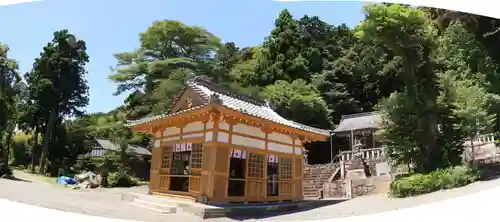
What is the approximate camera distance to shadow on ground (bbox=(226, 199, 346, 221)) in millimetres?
7157

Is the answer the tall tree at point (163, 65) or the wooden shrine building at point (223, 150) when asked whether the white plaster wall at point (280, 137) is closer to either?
the wooden shrine building at point (223, 150)

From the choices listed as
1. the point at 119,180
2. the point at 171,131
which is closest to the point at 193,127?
the point at 171,131

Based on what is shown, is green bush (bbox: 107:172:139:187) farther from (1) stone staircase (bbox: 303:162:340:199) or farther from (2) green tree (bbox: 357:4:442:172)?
(2) green tree (bbox: 357:4:442:172)

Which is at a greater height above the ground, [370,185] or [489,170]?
[489,170]

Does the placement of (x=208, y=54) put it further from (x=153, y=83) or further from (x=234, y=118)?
(x=234, y=118)

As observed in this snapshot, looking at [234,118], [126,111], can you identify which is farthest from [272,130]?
[126,111]

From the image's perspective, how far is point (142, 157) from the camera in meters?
17.9

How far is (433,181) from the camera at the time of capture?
795cm

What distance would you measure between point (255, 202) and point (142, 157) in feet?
35.8

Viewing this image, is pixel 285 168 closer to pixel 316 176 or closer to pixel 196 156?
pixel 196 156

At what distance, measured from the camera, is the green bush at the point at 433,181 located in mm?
7391

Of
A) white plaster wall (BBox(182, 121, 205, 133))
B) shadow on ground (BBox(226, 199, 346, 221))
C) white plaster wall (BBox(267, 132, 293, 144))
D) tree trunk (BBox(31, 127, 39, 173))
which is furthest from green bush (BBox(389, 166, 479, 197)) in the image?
tree trunk (BBox(31, 127, 39, 173))

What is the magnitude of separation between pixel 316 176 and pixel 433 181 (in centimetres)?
707

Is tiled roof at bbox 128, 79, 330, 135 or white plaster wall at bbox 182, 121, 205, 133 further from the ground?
tiled roof at bbox 128, 79, 330, 135
